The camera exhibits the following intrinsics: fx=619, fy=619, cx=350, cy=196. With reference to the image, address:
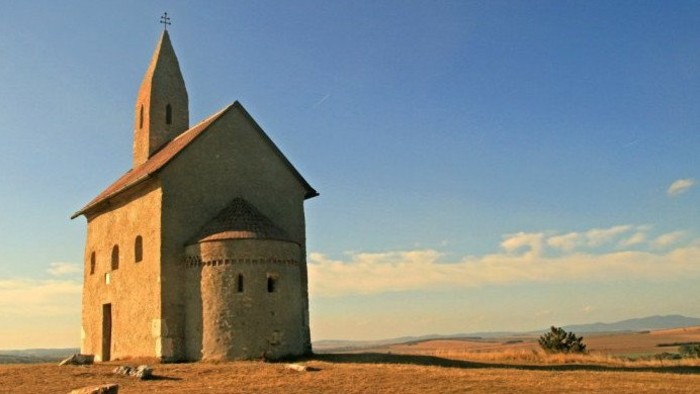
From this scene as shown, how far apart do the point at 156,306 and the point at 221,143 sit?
25.5 ft

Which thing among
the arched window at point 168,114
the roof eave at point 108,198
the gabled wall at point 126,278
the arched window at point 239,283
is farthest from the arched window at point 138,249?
the arched window at point 168,114

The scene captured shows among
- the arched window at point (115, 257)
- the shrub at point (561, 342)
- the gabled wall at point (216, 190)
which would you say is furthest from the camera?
the shrub at point (561, 342)

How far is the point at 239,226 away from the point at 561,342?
19.1 metres

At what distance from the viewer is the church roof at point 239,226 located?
2516 centimetres

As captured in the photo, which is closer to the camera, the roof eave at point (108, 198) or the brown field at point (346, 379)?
the brown field at point (346, 379)

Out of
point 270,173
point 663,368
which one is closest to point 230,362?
point 270,173

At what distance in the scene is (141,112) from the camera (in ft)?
116

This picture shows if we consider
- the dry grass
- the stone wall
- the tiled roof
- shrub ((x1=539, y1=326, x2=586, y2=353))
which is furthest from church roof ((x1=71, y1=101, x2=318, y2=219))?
shrub ((x1=539, y1=326, x2=586, y2=353))

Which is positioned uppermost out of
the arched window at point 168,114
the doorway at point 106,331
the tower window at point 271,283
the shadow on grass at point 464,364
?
the arched window at point 168,114

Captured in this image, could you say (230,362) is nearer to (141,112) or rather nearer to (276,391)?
(276,391)

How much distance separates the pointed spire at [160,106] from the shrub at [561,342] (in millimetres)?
23376

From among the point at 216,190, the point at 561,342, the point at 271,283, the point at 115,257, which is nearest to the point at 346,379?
the point at 271,283

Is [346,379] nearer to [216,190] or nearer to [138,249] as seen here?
[216,190]

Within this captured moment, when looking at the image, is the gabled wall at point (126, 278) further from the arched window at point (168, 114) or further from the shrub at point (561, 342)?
the shrub at point (561, 342)
